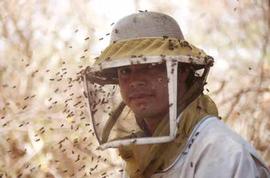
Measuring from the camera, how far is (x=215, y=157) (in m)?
2.75

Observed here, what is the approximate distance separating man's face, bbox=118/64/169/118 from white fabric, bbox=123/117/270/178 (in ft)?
0.96

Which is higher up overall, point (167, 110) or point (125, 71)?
point (125, 71)

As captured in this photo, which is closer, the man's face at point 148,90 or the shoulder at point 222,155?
the shoulder at point 222,155

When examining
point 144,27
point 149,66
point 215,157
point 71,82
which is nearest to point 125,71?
point 149,66

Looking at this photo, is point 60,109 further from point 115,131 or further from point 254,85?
point 115,131

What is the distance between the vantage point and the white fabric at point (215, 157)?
2697mm

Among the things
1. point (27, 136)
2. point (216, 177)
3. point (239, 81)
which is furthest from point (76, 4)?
point (216, 177)

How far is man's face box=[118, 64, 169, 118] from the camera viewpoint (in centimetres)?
313

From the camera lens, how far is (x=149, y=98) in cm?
313

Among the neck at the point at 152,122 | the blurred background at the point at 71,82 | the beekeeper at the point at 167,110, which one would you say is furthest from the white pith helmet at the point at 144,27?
the blurred background at the point at 71,82

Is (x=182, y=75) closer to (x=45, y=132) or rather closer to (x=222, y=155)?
(x=222, y=155)

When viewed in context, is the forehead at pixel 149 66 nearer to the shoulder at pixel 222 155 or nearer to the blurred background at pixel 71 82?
the shoulder at pixel 222 155

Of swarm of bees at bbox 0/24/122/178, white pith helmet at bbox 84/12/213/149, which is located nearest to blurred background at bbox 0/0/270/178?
swarm of bees at bbox 0/24/122/178

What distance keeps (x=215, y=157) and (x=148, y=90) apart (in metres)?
0.61
